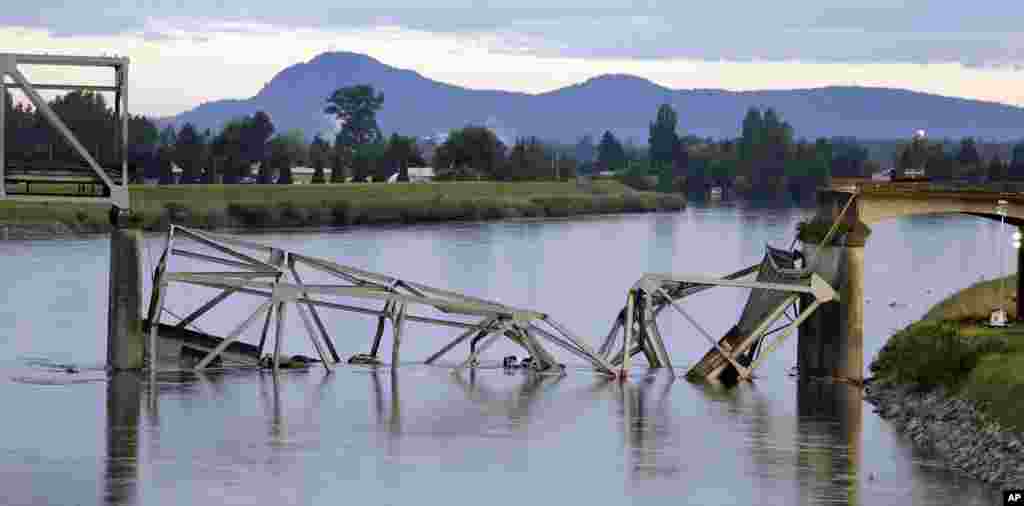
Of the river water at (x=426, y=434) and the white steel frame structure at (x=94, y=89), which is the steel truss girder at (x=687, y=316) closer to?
the river water at (x=426, y=434)

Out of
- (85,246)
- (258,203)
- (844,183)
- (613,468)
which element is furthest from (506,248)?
(613,468)

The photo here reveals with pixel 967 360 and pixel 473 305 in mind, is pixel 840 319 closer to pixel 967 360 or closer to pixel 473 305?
pixel 967 360

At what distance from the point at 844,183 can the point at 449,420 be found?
654 inches

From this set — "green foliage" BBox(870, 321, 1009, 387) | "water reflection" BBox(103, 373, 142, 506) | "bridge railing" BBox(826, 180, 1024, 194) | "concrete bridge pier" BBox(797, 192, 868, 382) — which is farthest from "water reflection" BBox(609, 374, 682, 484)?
"water reflection" BBox(103, 373, 142, 506)

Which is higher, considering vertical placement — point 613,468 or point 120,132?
point 120,132

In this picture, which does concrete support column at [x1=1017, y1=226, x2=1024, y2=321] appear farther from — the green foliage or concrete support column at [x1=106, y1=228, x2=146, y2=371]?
concrete support column at [x1=106, y1=228, x2=146, y2=371]

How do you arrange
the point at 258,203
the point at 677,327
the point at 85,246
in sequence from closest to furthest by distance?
the point at 677,327 < the point at 85,246 < the point at 258,203

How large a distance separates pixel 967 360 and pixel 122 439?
22.6 meters

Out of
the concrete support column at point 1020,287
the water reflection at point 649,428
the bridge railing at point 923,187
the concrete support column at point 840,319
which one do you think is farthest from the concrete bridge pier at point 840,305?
the concrete support column at point 1020,287

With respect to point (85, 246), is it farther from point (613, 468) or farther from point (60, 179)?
point (613, 468)

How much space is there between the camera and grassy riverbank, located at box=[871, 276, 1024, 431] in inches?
2018

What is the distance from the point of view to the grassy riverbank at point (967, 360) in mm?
51250

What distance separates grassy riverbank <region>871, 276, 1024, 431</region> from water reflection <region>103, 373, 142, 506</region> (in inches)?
807

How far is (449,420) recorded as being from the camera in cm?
5800
